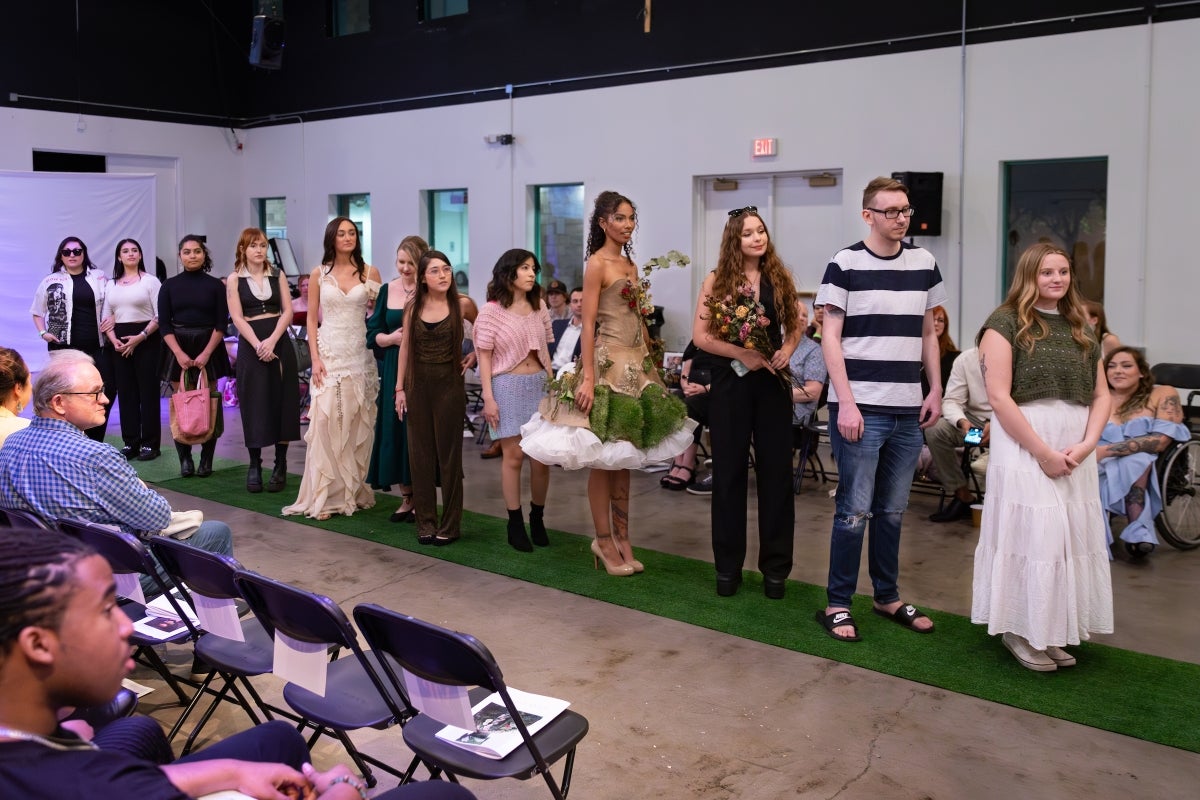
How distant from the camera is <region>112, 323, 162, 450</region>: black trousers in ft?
27.0

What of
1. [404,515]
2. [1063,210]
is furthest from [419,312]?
[1063,210]

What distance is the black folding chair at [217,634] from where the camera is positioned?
3.16 m

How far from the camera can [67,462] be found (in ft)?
11.7

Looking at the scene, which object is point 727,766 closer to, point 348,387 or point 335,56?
point 348,387

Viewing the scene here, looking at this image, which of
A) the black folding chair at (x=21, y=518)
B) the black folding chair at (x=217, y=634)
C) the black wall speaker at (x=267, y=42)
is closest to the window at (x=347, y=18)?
the black wall speaker at (x=267, y=42)

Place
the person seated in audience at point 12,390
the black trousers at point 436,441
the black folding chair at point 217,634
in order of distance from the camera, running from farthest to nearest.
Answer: the black trousers at point 436,441
the person seated in audience at point 12,390
the black folding chair at point 217,634

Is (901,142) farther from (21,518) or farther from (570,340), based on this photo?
(21,518)

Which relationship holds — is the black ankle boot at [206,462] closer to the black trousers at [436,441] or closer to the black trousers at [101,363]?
the black trousers at [101,363]

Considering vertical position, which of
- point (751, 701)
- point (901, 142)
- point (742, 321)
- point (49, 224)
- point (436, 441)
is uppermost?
point (901, 142)

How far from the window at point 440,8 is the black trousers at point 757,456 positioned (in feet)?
28.1

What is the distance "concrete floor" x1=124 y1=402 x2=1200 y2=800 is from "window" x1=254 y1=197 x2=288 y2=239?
916cm

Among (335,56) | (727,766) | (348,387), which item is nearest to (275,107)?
(335,56)

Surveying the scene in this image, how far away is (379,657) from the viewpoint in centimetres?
280

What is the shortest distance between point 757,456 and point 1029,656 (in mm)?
1366
